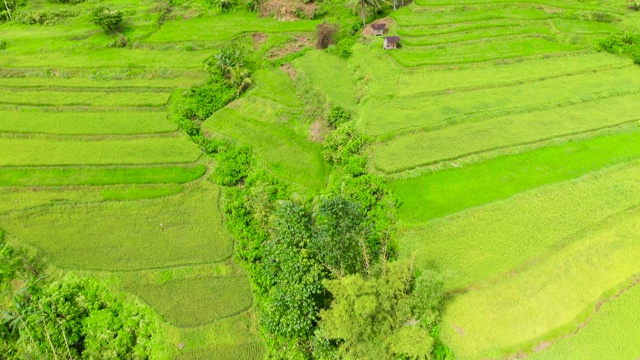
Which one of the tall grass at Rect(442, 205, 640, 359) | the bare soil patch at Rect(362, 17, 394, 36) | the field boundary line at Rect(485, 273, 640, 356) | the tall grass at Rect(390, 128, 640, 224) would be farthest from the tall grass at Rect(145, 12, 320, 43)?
the field boundary line at Rect(485, 273, 640, 356)

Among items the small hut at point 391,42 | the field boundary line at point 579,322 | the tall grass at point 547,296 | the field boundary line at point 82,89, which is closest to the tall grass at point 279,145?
the field boundary line at point 82,89

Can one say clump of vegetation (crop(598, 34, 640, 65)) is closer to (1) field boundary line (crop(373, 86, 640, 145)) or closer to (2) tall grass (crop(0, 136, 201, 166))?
(1) field boundary line (crop(373, 86, 640, 145))

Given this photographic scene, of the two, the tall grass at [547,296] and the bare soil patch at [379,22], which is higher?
the bare soil patch at [379,22]

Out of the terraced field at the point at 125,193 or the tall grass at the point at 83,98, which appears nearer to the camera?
the terraced field at the point at 125,193

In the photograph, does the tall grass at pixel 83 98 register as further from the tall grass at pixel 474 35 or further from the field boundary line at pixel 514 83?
the tall grass at pixel 474 35

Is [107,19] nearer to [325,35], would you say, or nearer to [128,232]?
[325,35]

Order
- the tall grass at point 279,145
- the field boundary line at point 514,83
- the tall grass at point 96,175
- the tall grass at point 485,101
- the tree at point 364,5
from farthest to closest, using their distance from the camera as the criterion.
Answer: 1. the tree at point 364,5
2. the field boundary line at point 514,83
3. the tall grass at point 485,101
4. the tall grass at point 279,145
5. the tall grass at point 96,175
